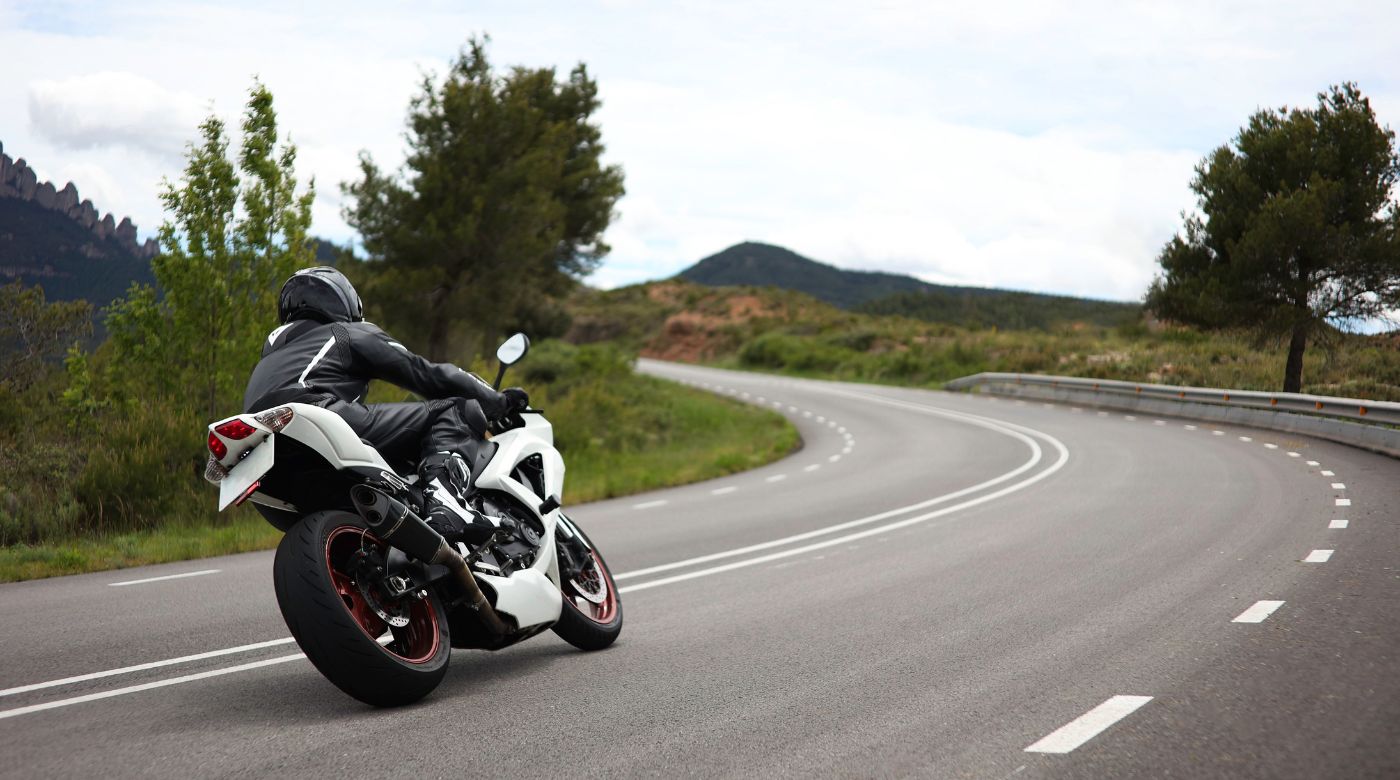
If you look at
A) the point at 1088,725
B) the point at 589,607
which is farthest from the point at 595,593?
the point at 1088,725

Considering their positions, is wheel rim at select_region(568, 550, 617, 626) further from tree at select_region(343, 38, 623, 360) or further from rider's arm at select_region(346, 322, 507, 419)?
tree at select_region(343, 38, 623, 360)

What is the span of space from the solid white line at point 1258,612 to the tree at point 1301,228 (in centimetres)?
2521

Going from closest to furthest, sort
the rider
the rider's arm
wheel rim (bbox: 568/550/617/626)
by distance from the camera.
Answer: the rider → the rider's arm → wheel rim (bbox: 568/550/617/626)

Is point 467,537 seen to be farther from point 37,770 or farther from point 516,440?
point 37,770

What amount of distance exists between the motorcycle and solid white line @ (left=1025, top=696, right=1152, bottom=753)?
7.85ft

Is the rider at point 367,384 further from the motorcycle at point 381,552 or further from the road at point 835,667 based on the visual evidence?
the road at point 835,667

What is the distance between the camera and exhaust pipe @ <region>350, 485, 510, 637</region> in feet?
15.7

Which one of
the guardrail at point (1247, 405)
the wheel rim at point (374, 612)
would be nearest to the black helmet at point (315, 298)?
the wheel rim at point (374, 612)

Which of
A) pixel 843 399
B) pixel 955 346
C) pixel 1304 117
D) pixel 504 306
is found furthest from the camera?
pixel 955 346

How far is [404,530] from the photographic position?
4.86 meters

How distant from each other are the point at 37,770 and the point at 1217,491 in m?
13.5

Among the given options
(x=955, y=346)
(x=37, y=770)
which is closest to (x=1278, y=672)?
(x=37, y=770)

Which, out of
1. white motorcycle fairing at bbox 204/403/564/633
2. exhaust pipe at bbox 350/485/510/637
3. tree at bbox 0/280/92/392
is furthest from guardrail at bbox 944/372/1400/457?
tree at bbox 0/280/92/392

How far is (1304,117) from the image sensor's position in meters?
30.8
